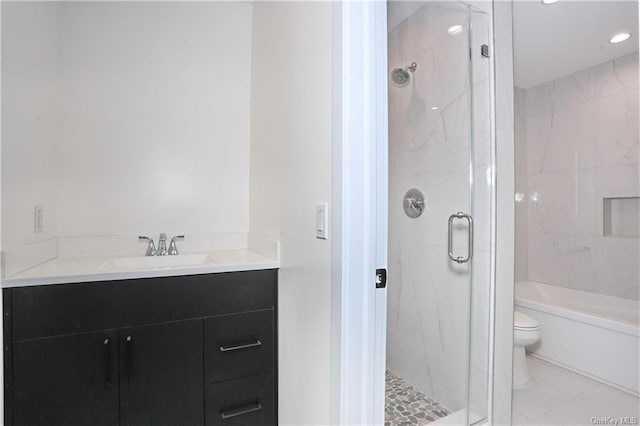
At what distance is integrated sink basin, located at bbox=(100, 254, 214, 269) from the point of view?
1.53m

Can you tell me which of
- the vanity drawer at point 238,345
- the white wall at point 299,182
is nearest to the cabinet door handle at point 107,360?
the vanity drawer at point 238,345

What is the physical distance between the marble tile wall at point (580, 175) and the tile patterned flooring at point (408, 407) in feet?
4.10

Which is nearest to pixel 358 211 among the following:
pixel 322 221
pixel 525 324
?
pixel 322 221

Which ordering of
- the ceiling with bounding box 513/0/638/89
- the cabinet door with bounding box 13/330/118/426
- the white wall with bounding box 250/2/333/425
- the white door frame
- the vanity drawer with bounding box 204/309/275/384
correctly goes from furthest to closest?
the ceiling with bounding box 513/0/638/89 → the vanity drawer with bounding box 204/309/275/384 → the cabinet door with bounding box 13/330/118/426 → the white wall with bounding box 250/2/333/425 → the white door frame

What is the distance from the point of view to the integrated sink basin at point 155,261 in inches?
60.1

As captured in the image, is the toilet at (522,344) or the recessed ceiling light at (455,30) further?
the toilet at (522,344)

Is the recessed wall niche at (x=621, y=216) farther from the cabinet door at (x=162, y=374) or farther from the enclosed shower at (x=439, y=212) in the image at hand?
the cabinet door at (x=162, y=374)

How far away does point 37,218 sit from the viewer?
132 cm

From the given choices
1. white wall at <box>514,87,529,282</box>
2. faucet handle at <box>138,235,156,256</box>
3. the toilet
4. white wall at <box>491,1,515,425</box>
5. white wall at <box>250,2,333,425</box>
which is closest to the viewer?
white wall at <box>250,2,333,425</box>

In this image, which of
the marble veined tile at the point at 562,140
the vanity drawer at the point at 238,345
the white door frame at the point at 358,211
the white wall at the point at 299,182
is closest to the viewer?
the white door frame at the point at 358,211

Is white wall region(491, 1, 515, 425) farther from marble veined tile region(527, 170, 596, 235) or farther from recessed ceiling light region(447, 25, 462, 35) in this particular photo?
marble veined tile region(527, 170, 596, 235)

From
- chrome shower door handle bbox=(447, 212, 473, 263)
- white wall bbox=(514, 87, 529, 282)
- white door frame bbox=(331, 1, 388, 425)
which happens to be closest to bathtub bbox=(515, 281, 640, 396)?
white wall bbox=(514, 87, 529, 282)

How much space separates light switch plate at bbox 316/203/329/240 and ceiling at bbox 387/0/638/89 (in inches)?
62.2

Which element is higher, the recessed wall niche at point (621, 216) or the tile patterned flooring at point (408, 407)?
the recessed wall niche at point (621, 216)
